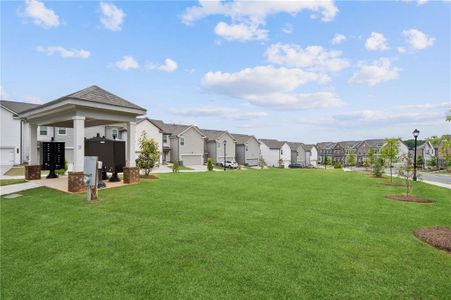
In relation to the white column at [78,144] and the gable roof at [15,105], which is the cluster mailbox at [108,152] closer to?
the white column at [78,144]

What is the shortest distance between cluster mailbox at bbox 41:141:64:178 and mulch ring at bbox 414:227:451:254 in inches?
759

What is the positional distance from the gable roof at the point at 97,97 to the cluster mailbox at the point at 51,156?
442 cm

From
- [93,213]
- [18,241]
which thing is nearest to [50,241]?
[18,241]

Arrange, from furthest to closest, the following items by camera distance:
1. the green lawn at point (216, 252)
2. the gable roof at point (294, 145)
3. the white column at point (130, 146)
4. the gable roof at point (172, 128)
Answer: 1. the gable roof at point (294, 145)
2. the gable roof at point (172, 128)
3. the white column at point (130, 146)
4. the green lawn at point (216, 252)

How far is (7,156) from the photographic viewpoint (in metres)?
32.8

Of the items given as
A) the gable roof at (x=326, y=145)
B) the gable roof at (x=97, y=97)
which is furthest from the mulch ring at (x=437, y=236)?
the gable roof at (x=326, y=145)

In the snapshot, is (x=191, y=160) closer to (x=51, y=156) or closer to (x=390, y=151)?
(x=51, y=156)

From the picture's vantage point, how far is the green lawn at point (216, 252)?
13.4 feet

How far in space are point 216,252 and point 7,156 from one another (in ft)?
126

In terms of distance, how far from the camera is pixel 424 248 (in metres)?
5.78

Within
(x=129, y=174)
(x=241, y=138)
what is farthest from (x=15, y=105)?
(x=241, y=138)

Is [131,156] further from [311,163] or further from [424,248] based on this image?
[311,163]

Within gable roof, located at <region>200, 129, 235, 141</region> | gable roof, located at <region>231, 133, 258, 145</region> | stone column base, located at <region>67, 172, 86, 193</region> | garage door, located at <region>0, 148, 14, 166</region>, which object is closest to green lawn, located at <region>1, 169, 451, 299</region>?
stone column base, located at <region>67, 172, 86, 193</region>

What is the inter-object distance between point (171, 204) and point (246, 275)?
574 centimetres
